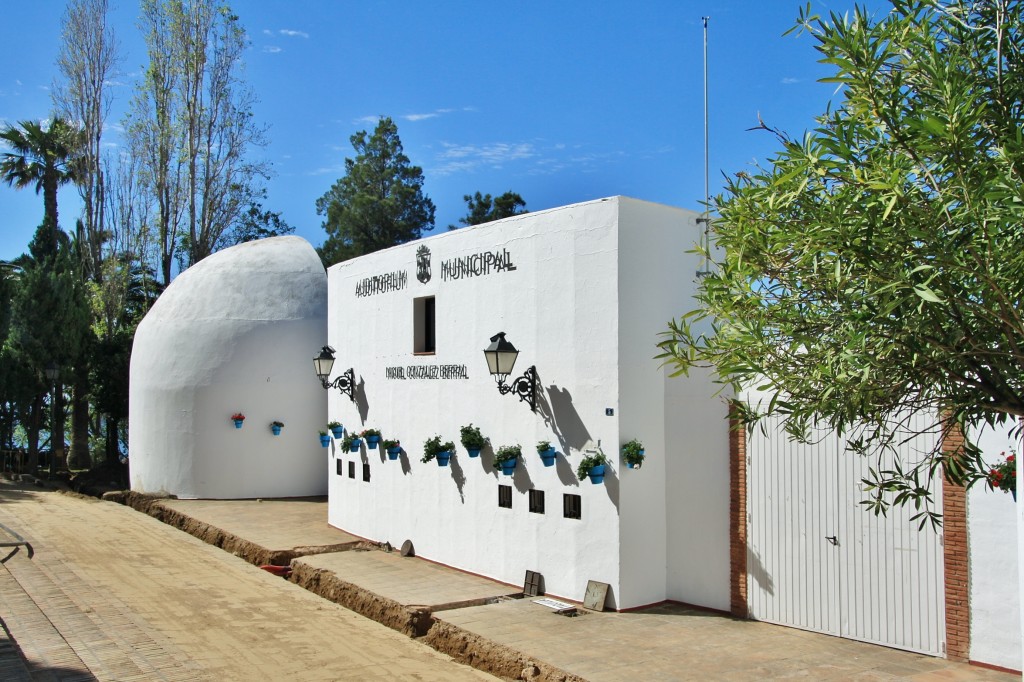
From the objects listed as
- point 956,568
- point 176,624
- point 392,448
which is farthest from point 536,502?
point 956,568

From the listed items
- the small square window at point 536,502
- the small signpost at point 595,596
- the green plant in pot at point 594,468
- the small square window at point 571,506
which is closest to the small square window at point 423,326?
the small square window at point 536,502

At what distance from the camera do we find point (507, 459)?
10914 mm

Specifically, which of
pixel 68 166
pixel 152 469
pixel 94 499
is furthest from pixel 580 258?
pixel 68 166

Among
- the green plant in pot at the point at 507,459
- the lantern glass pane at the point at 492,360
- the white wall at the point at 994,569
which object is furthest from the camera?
the green plant in pot at the point at 507,459

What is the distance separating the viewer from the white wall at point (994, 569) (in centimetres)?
743

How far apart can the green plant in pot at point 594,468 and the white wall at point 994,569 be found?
3.73m

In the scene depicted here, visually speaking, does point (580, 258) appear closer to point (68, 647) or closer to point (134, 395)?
point (68, 647)

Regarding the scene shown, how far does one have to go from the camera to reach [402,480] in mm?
13531

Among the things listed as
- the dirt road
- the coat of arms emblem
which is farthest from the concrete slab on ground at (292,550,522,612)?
the coat of arms emblem

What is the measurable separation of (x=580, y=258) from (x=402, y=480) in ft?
17.0

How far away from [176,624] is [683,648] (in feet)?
19.0

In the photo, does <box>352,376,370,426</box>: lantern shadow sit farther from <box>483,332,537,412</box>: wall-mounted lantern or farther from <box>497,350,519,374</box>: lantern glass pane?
<box>497,350,519,374</box>: lantern glass pane

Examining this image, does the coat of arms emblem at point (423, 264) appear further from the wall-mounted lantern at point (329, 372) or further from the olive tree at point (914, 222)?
the olive tree at point (914, 222)

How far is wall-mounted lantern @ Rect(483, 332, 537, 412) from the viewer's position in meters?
10.7
